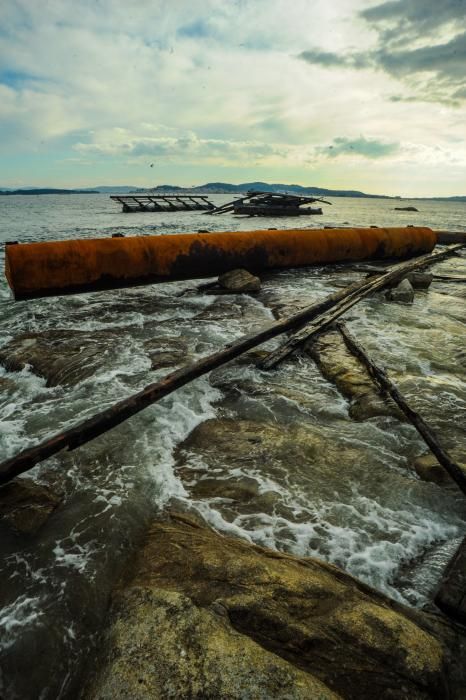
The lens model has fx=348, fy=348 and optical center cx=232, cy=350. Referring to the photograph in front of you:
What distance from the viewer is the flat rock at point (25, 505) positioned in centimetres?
238

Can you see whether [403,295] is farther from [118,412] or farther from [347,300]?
[118,412]

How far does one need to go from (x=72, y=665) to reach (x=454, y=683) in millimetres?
1777

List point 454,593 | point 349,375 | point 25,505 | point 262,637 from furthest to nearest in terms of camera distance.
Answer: point 349,375 → point 25,505 → point 454,593 → point 262,637

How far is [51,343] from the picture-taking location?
209 inches

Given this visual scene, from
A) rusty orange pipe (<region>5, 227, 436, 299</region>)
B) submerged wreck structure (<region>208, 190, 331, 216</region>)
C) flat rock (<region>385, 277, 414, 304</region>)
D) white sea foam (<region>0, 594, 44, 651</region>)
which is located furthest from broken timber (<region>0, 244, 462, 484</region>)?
submerged wreck structure (<region>208, 190, 331, 216</region>)

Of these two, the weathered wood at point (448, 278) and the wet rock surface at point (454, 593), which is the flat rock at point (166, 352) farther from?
the weathered wood at point (448, 278)

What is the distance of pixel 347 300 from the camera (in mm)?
6711

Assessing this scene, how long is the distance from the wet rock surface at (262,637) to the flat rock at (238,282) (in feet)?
22.0

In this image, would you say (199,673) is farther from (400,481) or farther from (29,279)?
(29,279)

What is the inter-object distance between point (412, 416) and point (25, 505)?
312cm

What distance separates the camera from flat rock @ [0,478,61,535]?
7.79 ft

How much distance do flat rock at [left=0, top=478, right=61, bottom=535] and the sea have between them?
61 mm

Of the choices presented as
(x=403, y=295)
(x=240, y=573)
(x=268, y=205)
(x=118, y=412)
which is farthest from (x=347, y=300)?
(x=268, y=205)

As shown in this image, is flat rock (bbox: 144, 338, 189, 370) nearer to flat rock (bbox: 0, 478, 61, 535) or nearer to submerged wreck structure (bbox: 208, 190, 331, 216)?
flat rock (bbox: 0, 478, 61, 535)
